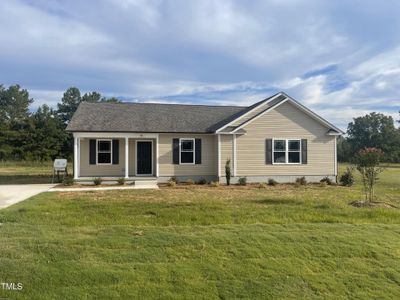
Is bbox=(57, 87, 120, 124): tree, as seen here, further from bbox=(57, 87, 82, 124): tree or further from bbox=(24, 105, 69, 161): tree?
bbox=(24, 105, 69, 161): tree

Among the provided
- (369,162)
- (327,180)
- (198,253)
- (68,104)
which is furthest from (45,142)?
(198,253)

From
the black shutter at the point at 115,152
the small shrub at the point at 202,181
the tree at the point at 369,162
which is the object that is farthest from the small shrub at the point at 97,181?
the tree at the point at 369,162

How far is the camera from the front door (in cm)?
1863

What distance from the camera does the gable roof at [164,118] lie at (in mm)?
17875

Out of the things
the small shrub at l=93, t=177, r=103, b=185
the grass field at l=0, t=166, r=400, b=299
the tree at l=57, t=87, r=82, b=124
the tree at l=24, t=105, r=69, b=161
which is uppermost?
the tree at l=57, t=87, r=82, b=124

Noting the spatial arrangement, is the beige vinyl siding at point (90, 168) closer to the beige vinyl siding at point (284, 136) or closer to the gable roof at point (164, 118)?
the gable roof at point (164, 118)

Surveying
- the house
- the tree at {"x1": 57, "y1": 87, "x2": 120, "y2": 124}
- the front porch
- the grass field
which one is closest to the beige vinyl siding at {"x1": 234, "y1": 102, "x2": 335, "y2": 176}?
the house

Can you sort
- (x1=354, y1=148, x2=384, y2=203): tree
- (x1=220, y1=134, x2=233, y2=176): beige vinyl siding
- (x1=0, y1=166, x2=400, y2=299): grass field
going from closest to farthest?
(x1=0, y1=166, x2=400, y2=299): grass field
(x1=354, y1=148, x2=384, y2=203): tree
(x1=220, y1=134, x2=233, y2=176): beige vinyl siding

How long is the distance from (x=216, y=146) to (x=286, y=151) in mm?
3753

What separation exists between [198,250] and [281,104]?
13563 millimetres

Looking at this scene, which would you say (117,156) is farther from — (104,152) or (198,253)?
(198,253)

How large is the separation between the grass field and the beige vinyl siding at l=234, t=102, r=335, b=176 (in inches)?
340

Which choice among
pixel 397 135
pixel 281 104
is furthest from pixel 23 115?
pixel 397 135

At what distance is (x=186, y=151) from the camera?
725 inches
